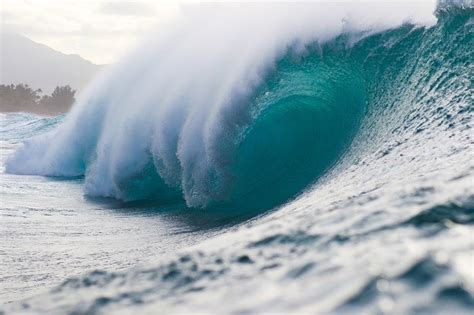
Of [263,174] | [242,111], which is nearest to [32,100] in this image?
[242,111]

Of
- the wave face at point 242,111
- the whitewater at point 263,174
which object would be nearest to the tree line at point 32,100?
the whitewater at point 263,174

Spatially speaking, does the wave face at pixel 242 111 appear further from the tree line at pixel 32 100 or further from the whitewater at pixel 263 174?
the tree line at pixel 32 100

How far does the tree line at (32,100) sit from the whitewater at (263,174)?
5963cm

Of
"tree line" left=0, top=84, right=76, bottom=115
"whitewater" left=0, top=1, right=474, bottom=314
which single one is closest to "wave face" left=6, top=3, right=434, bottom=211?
"whitewater" left=0, top=1, right=474, bottom=314

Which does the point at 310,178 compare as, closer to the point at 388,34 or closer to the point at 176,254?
the point at 388,34

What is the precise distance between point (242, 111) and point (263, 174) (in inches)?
36.8

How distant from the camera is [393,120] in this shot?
576 cm

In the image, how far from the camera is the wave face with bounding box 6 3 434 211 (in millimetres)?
7910

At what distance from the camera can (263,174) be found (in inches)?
327

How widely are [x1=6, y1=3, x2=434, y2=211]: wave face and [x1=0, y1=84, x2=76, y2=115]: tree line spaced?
63.2 meters

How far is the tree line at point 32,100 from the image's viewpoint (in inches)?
2724

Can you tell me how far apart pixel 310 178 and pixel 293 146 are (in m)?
1.86

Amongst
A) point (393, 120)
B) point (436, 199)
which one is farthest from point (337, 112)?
point (436, 199)

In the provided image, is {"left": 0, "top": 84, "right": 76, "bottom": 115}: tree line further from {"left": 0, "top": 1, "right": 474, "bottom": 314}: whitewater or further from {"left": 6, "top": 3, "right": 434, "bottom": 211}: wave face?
{"left": 6, "top": 3, "right": 434, "bottom": 211}: wave face
